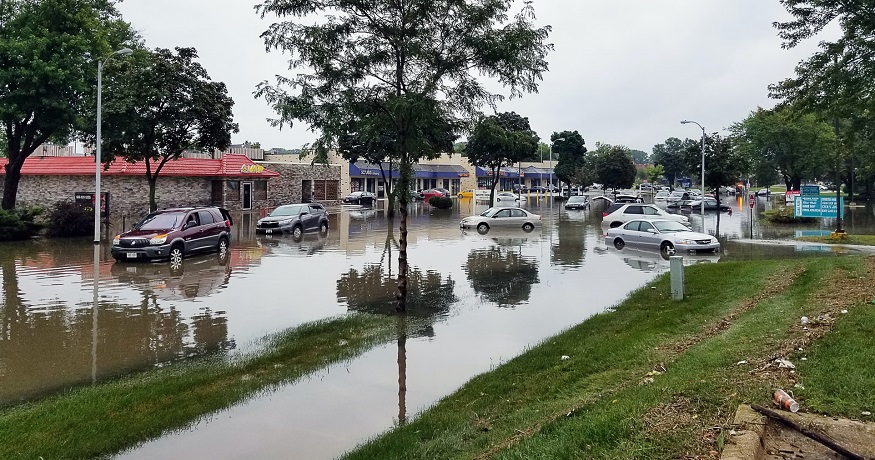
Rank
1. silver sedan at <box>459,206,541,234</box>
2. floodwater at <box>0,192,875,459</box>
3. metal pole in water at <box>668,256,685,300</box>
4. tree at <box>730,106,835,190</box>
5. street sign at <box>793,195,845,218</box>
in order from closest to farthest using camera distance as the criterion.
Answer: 1. floodwater at <box>0,192,875,459</box>
2. metal pole in water at <box>668,256,685,300</box>
3. street sign at <box>793,195,845,218</box>
4. silver sedan at <box>459,206,541,234</box>
5. tree at <box>730,106,835,190</box>

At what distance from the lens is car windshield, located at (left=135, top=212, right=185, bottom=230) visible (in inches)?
809

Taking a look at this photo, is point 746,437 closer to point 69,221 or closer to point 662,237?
point 662,237

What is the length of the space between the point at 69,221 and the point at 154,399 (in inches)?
944

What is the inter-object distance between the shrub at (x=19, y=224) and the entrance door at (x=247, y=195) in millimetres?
22426

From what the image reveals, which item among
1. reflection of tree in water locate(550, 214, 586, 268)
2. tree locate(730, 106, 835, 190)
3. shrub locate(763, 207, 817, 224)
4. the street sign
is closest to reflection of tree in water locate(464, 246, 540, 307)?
reflection of tree in water locate(550, 214, 586, 268)

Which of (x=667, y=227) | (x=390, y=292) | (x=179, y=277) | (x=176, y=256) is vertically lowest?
(x=390, y=292)

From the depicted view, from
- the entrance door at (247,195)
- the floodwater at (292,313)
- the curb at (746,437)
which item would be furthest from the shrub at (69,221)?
the curb at (746,437)

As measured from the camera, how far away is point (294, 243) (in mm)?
26234

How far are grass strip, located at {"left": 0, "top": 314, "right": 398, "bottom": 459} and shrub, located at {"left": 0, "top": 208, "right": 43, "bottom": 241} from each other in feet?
69.2

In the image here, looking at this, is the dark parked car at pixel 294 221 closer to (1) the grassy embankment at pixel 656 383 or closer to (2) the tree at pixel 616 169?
(1) the grassy embankment at pixel 656 383

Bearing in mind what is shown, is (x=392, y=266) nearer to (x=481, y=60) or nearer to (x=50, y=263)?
(x=481, y=60)

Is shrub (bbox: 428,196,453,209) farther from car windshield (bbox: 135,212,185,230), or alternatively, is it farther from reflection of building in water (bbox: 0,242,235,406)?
reflection of building in water (bbox: 0,242,235,406)

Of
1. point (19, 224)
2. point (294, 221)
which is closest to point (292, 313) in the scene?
point (294, 221)

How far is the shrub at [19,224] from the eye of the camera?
84.8ft
